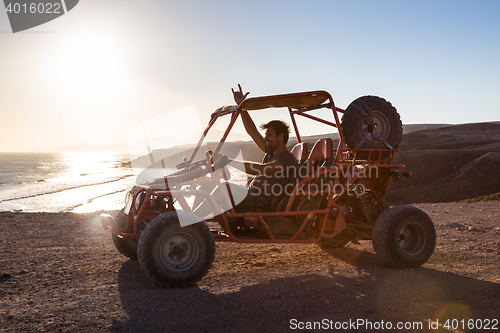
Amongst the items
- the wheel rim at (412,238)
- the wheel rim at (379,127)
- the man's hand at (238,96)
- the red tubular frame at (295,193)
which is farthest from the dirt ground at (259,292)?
the man's hand at (238,96)

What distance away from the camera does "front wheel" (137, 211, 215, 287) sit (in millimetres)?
4414

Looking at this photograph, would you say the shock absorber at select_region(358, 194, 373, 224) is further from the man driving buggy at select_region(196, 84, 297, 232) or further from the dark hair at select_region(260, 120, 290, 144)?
the dark hair at select_region(260, 120, 290, 144)

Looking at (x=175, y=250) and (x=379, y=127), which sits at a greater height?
(x=379, y=127)

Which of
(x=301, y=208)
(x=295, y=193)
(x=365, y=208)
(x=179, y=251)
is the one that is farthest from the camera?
(x=365, y=208)

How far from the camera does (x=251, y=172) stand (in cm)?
526

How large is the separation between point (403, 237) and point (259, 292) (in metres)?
2.70

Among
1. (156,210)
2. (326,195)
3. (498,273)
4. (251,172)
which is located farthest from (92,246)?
(498,273)

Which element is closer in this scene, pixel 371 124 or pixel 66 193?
pixel 371 124

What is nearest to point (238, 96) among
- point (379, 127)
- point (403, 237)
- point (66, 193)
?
point (379, 127)

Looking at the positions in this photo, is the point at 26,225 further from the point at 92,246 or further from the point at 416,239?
the point at 416,239

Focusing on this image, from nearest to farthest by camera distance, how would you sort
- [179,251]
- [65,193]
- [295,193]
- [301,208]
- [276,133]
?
[179,251] < [295,193] < [301,208] < [276,133] < [65,193]

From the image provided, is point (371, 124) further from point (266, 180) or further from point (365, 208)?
point (266, 180)

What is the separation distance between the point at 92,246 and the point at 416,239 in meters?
5.76

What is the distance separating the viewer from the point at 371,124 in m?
5.80
